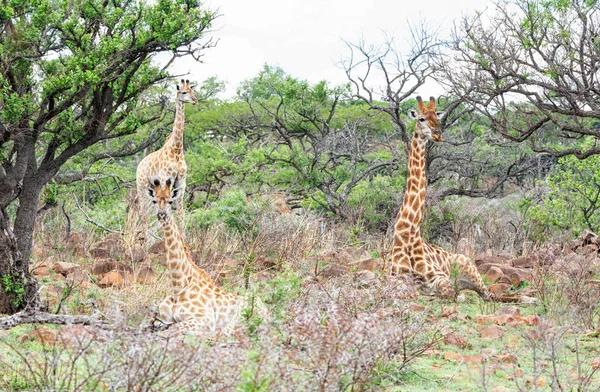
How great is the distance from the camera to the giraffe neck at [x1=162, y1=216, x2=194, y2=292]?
6.95 m

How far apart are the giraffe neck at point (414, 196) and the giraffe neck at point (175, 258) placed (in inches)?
114

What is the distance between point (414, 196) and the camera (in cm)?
917

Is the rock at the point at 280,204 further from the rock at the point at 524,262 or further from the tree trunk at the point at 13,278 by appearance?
the tree trunk at the point at 13,278

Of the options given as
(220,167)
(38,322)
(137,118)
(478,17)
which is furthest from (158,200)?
(220,167)

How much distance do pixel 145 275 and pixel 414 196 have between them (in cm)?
303

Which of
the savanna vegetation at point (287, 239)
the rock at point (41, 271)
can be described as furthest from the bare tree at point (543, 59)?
the rock at point (41, 271)

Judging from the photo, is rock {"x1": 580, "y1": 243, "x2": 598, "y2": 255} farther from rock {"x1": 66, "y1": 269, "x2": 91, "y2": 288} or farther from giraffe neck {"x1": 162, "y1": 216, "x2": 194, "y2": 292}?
rock {"x1": 66, "y1": 269, "x2": 91, "y2": 288}

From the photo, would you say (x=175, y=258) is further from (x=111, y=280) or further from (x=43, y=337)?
(x=111, y=280)

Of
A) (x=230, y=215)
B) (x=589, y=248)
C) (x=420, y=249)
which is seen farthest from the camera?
(x=230, y=215)

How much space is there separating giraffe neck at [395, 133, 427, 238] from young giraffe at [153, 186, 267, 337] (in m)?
2.78

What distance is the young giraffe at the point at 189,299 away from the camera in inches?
255

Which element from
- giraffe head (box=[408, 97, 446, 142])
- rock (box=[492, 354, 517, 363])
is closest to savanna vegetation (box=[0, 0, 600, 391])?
rock (box=[492, 354, 517, 363])

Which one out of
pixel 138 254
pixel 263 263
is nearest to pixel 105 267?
pixel 138 254

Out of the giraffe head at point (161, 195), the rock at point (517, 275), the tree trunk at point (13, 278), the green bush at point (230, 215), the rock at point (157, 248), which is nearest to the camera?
the giraffe head at point (161, 195)
